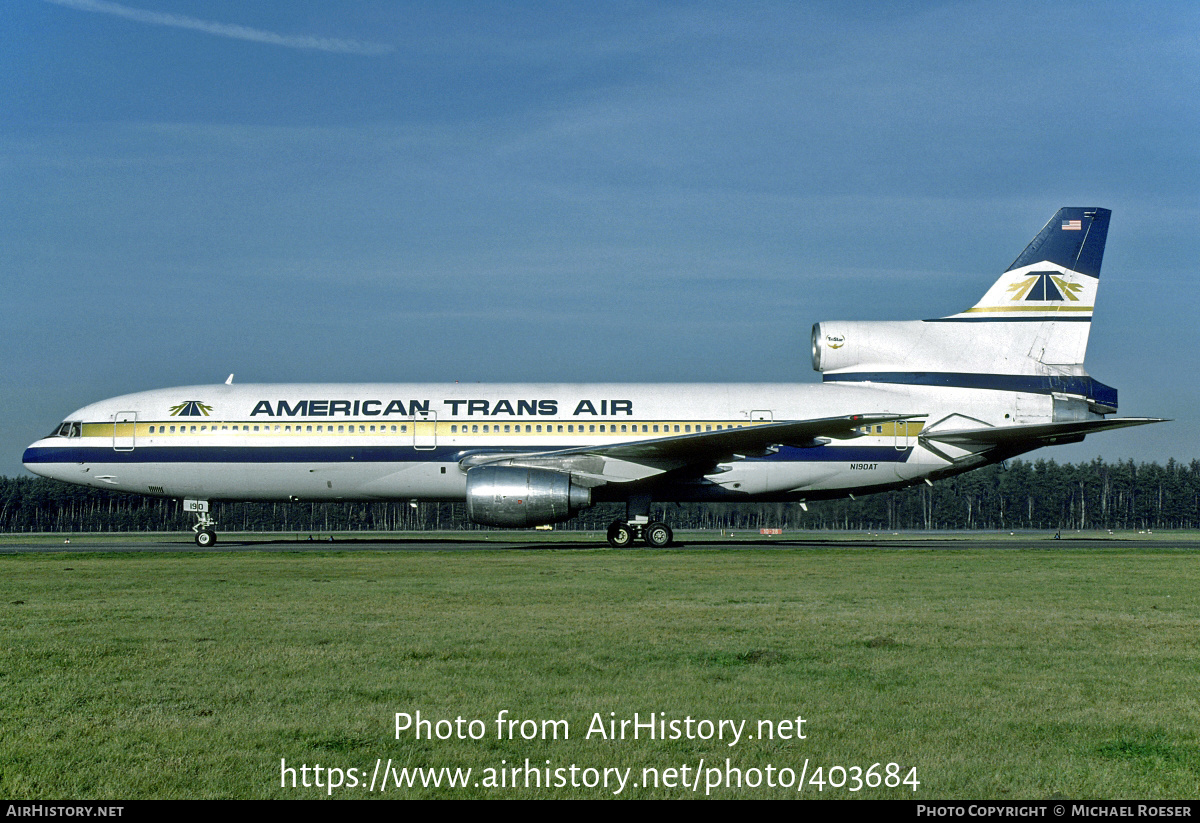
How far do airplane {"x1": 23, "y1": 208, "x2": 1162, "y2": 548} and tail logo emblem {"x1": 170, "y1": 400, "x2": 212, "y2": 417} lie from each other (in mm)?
45

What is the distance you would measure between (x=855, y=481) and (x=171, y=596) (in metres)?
19.4

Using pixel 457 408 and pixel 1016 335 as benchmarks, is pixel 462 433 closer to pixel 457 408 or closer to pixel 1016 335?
pixel 457 408

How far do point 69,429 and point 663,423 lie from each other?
1743 cm

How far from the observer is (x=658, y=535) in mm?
28125

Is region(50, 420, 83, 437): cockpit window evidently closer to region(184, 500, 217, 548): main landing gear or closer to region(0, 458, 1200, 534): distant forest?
region(184, 500, 217, 548): main landing gear

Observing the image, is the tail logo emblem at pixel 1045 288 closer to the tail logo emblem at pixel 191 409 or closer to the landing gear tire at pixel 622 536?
the landing gear tire at pixel 622 536

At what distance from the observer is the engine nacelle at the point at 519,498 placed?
2538 cm

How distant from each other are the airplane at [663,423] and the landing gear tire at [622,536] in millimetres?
54

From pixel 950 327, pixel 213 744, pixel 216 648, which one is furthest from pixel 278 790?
pixel 950 327

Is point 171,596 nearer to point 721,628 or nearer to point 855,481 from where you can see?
point 721,628

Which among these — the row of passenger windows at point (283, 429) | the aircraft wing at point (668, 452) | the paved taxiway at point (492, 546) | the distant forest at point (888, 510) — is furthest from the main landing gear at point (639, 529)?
the distant forest at point (888, 510)

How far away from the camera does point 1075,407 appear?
2900 centimetres

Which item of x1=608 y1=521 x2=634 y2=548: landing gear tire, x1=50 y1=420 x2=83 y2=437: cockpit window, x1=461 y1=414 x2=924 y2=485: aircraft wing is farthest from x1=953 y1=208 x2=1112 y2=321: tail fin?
x1=50 y1=420 x2=83 y2=437: cockpit window

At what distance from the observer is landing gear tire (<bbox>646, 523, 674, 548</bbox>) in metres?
28.1
